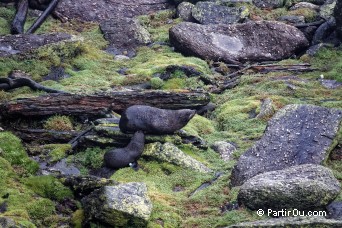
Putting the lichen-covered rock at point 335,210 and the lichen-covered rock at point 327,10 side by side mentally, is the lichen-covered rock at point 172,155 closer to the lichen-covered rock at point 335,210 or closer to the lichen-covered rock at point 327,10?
the lichen-covered rock at point 335,210

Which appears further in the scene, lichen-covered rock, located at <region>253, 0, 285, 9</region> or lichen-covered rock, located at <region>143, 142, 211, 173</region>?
lichen-covered rock, located at <region>253, 0, 285, 9</region>

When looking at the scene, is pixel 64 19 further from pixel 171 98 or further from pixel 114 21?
pixel 171 98

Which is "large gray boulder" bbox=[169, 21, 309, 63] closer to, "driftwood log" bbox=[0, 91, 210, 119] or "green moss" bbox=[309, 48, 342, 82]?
"green moss" bbox=[309, 48, 342, 82]

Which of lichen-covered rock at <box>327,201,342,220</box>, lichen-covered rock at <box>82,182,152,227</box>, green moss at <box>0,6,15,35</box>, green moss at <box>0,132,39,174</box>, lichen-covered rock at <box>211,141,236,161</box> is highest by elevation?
lichen-covered rock at <box>327,201,342,220</box>

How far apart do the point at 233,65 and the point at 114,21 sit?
33.0ft

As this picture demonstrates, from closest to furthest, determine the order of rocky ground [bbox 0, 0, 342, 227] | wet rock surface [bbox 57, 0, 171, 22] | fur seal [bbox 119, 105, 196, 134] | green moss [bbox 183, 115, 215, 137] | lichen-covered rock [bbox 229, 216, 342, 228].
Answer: lichen-covered rock [bbox 229, 216, 342, 228], rocky ground [bbox 0, 0, 342, 227], fur seal [bbox 119, 105, 196, 134], green moss [bbox 183, 115, 215, 137], wet rock surface [bbox 57, 0, 171, 22]

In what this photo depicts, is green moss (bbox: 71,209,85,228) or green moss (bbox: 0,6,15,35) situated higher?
green moss (bbox: 71,209,85,228)

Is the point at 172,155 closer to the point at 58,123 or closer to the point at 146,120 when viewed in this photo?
the point at 146,120

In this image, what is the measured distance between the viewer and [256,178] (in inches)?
580

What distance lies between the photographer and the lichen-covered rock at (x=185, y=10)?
40.4 meters

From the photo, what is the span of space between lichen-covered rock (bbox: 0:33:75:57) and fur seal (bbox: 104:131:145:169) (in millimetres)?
14759

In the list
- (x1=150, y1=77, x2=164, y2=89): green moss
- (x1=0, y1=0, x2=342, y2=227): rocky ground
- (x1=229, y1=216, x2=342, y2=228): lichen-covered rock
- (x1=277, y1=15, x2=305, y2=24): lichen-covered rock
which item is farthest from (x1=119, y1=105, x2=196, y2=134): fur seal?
(x1=277, y1=15, x2=305, y2=24): lichen-covered rock

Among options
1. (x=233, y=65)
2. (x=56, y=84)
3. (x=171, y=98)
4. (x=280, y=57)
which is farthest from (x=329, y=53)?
(x=56, y=84)

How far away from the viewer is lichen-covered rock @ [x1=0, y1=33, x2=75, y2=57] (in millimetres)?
31297
